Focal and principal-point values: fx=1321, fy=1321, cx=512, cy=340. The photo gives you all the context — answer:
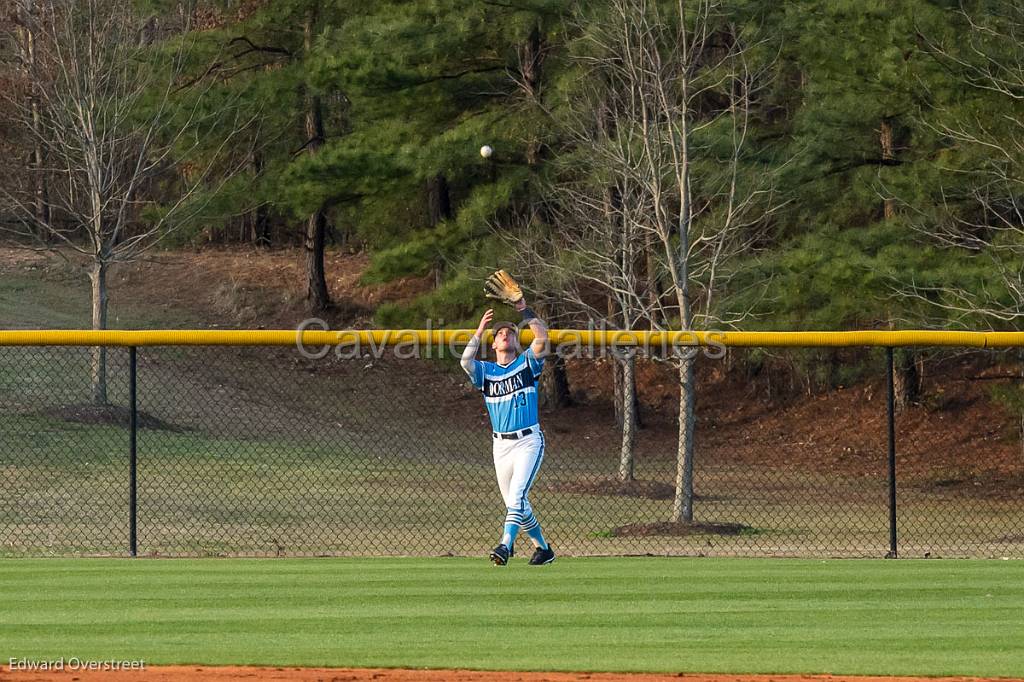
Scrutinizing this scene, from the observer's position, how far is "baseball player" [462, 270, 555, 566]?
1005 centimetres

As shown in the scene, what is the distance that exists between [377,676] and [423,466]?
1202 cm

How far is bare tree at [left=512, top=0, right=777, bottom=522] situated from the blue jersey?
5883mm

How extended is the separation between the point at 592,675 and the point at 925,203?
16.3 metres

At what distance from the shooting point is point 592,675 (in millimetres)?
6848

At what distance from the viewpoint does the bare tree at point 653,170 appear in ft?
58.2

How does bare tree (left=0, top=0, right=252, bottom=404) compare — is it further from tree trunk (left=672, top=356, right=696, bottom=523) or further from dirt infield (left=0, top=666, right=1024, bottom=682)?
dirt infield (left=0, top=666, right=1024, bottom=682)

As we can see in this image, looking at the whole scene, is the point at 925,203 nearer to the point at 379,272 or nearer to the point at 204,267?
the point at 379,272

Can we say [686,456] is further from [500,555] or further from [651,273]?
[651,273]

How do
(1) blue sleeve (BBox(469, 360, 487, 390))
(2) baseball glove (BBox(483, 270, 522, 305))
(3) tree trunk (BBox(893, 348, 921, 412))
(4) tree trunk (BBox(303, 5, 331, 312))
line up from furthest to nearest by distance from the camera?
(4) tree trunk (BBox(303, 5, 331, 312)) → (3) tree trunk (BBox(893, 348, 921, 412)) → (1) blue sleeve (BBox(469, 360, 487, 390)) → (2) baseball glove (BBox(483, 270, 522, 305))

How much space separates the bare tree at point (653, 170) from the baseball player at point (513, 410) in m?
5.86

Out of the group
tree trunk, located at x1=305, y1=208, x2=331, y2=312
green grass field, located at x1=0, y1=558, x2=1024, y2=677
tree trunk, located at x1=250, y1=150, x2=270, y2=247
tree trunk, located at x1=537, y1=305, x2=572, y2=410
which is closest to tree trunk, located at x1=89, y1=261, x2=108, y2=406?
tree trunk, located at x1=537, y1=305, x2=572, y2=410

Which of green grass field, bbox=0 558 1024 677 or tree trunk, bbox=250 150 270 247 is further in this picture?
tree trunk, bbox=250 150 270 247

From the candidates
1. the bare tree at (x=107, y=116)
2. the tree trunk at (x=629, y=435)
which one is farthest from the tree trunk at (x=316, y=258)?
the tree trunk at (x=629, y=435)

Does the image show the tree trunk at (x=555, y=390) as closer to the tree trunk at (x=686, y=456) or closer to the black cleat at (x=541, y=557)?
the tree trunk at (x=686, y=456)
